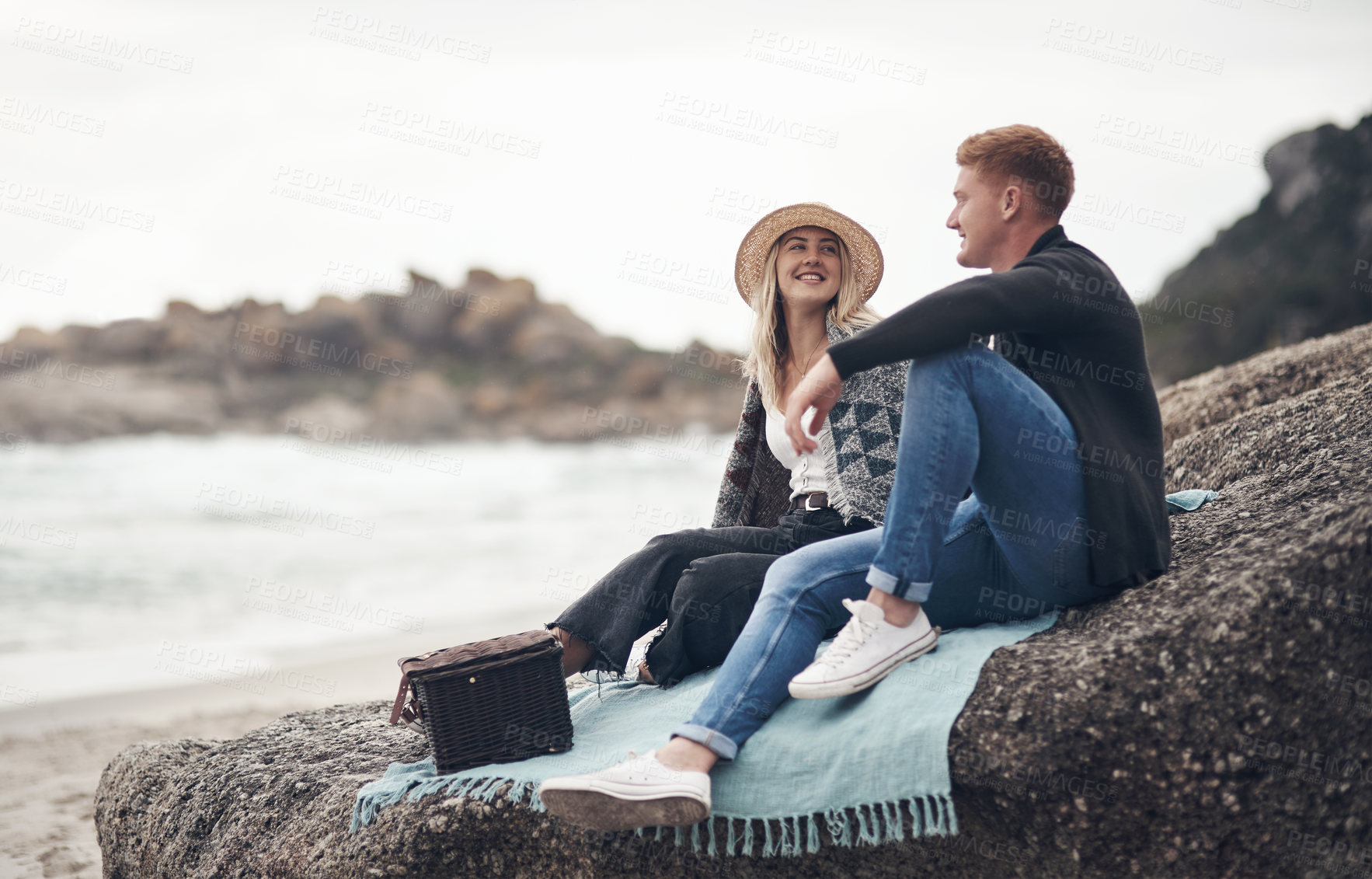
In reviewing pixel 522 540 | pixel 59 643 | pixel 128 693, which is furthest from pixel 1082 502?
pixel 522 540

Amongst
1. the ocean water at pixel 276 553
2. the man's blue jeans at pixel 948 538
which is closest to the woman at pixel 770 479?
the man's blue jeans at pixel 948 538

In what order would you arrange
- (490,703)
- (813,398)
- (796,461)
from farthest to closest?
(796,461), (490,703), (813,398)

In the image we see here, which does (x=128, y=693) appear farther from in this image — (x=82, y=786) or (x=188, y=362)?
(x=188, y=362)

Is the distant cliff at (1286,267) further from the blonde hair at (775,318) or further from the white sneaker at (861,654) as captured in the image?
the white sneaker at (861,654)

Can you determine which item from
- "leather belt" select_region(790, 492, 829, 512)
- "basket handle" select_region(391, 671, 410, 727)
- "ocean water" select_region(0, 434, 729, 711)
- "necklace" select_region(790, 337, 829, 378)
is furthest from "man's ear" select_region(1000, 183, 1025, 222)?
"ocean water" select_region(0, 434, 729, 711)

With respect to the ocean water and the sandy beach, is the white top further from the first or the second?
the ocean water

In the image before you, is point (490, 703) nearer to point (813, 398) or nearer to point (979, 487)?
point (813, 398)

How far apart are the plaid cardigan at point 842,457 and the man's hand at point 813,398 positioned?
0.53m

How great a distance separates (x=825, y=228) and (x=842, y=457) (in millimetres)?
869

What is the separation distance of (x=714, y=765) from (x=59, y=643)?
906cm

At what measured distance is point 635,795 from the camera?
2.12 m

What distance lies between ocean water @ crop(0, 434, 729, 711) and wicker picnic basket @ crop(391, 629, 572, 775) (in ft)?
19.5

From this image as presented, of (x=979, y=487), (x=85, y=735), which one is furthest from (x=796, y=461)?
(x=85, y=735)

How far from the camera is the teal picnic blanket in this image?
2.17 metres
